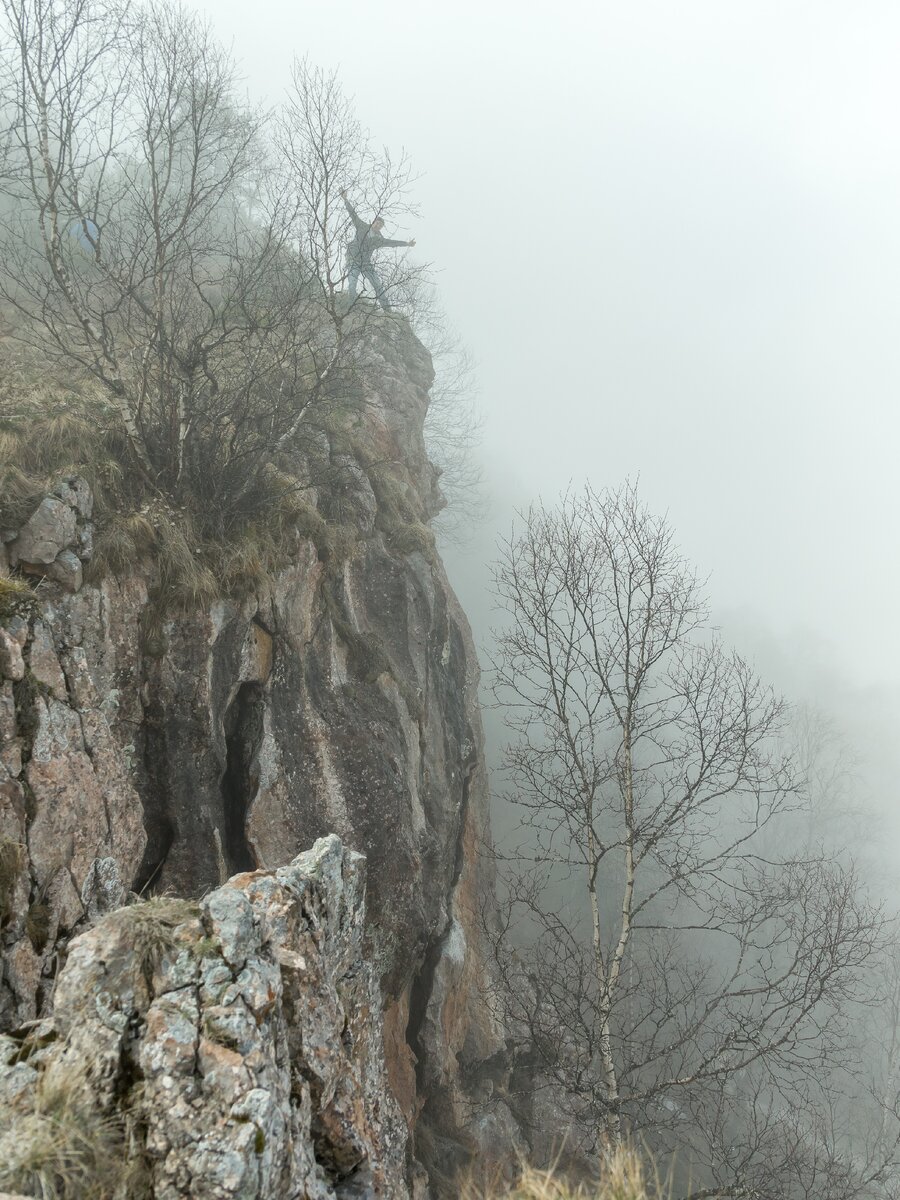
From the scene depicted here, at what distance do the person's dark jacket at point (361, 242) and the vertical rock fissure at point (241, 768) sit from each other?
673 centimetres

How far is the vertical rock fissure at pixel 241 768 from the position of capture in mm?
7520

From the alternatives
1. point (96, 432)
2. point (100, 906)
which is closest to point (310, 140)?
point (96, 432)

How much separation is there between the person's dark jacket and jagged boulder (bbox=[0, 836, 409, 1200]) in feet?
30.5

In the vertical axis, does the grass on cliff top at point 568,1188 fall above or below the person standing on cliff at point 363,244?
below

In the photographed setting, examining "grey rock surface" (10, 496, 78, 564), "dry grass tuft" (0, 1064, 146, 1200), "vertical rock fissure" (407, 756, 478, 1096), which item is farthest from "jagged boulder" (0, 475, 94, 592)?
"vertical rock fissure" (407, 756, 478, 1096)

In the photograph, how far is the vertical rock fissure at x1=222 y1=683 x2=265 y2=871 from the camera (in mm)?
7520

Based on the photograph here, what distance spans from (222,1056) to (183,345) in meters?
10.5

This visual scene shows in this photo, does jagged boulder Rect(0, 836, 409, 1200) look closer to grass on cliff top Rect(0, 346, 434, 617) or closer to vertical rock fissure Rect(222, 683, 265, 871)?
vertical rock fissure Rect(222, 683, 265, 871)

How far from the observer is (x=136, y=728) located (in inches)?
277

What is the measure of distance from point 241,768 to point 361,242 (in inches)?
338

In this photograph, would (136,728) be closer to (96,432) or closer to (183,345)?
(96,432)

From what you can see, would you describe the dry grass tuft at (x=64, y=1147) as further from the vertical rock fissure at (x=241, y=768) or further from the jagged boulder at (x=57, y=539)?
the jagged boulder at (x=57, y=539)

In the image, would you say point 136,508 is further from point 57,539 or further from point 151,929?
point 151,929

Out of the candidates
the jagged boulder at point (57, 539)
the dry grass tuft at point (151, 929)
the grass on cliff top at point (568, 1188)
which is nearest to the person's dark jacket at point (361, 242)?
the jagged boulder at point (57, 539)
